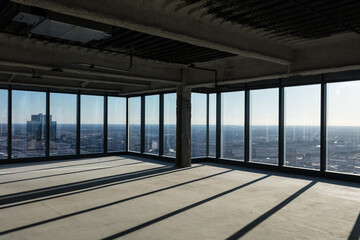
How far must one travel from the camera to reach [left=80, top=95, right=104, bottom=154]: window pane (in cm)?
1584

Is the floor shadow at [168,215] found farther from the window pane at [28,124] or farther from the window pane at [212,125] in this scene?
the window pane at [28,124]

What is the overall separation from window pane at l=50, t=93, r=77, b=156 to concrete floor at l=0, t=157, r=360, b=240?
13.2ft

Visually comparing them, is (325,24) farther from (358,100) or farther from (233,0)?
(358,100)

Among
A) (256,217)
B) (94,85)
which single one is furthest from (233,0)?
(94,85)

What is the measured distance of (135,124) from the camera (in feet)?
56.2

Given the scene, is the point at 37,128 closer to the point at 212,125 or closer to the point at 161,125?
the point at 161,125

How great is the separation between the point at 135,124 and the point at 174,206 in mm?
10679

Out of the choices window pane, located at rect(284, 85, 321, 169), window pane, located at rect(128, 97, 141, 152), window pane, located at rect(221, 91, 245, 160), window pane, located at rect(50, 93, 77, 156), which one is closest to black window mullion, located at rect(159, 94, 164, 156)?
window pane, located at rect(128, 97, 141, 152)

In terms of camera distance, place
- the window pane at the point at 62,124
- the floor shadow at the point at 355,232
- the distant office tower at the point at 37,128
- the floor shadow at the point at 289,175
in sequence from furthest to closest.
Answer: the window pane at the point at 62,124
the distant office tower at the point at 37,128
the floor shadow at the point at 289,175
the floor shadow at the point at 355,232

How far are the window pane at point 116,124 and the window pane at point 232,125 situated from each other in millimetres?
6084

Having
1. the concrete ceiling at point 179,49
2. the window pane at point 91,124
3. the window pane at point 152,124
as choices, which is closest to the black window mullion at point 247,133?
the concrete ceiling at point 179,49

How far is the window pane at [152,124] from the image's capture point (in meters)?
15.7

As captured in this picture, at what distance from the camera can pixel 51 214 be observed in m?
6.22

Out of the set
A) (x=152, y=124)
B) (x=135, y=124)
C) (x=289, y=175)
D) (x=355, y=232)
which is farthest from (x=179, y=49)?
(x=135, y=124)
